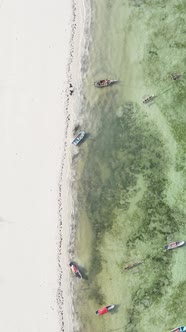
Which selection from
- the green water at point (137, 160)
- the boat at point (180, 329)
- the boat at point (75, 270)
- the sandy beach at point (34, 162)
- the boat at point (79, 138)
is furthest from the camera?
the green water at point (137, 160)

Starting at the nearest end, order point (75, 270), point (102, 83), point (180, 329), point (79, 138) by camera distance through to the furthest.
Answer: point (75, 270) < point (180, 329) < point (79, 138) < point (102, 83)

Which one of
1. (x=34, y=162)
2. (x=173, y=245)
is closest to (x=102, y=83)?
(x=34, y=162)

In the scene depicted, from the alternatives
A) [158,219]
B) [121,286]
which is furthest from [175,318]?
[158,219]

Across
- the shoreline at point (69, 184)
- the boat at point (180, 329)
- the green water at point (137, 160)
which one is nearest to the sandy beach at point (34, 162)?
the shoreline at point (69, 184)

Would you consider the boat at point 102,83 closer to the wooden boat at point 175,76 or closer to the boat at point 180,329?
the wooden boat at point 175,76

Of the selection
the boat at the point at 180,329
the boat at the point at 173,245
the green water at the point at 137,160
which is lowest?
the boat at the point at 180,329

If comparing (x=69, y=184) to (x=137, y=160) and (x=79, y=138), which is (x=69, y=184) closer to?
(x=79, y=138)
